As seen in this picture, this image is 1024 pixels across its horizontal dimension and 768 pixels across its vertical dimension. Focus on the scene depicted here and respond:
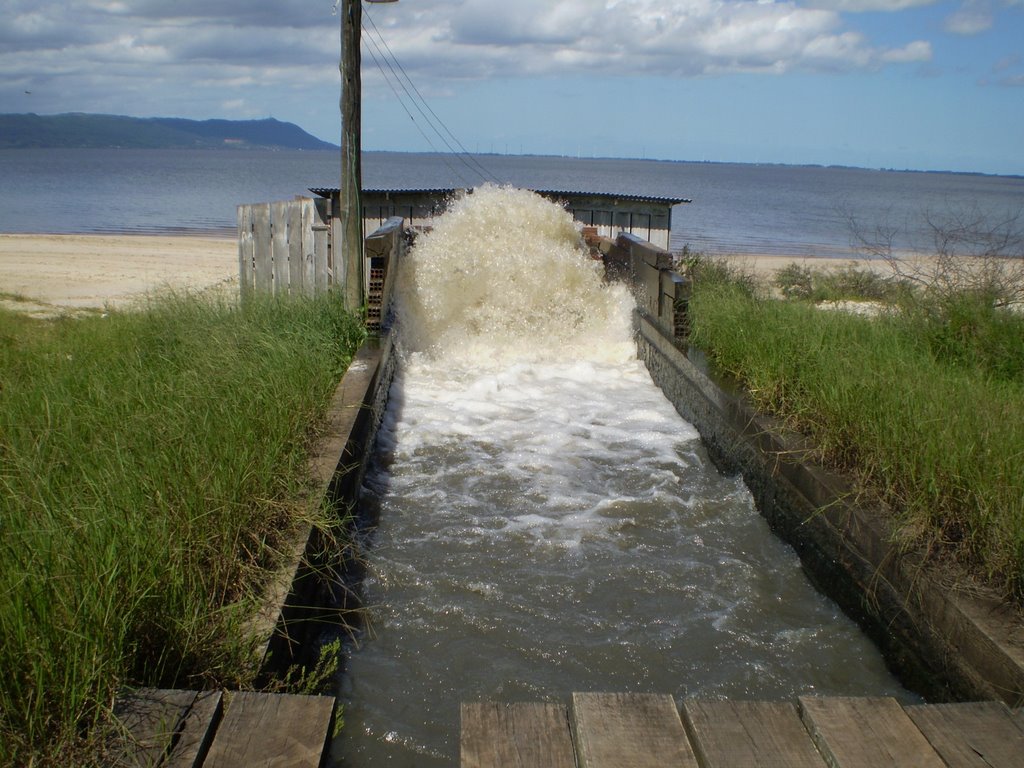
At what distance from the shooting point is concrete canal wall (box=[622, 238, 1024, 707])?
3805 millimetres

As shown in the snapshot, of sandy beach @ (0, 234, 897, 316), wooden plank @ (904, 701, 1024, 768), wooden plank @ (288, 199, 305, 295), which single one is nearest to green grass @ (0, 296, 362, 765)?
wooden plank @ (904, 701, 1024, 768)

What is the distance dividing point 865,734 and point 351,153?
25.3 feet

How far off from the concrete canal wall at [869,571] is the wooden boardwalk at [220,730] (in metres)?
2.53

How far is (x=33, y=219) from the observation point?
129 ft

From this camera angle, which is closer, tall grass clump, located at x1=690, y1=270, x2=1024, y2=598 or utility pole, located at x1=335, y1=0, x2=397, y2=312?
tall grass clump, located at x1=690, y1=270, x2=1024, y2=598

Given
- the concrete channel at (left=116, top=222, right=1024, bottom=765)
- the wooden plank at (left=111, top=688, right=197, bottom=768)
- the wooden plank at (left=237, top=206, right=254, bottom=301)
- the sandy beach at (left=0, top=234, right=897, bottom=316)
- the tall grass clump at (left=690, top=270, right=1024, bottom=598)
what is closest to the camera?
the wooden plank at (left=111, top=688, right=197, bottom=768)

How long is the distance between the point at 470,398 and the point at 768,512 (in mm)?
3718

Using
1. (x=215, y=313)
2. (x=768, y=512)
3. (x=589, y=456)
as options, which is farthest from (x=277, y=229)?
(x=768, y=512)

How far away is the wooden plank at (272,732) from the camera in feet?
9.28

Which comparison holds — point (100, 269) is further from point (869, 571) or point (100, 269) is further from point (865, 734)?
point (865, 734)

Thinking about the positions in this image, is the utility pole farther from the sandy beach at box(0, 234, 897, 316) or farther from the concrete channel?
the sandy beach at box(0, 234, 897, 316)

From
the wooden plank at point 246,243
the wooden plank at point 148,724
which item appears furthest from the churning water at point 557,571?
the wooden plank at point 246,243

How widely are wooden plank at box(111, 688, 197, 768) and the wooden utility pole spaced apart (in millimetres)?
6892

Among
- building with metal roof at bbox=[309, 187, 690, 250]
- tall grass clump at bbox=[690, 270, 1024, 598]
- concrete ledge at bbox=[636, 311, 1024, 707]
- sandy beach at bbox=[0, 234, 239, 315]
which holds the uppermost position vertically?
building with metal roof at bbox=[309, 187, 690, 250]
